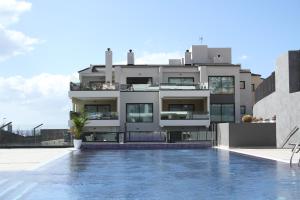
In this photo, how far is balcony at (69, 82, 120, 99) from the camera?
4356 cm

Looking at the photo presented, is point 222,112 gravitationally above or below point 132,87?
below

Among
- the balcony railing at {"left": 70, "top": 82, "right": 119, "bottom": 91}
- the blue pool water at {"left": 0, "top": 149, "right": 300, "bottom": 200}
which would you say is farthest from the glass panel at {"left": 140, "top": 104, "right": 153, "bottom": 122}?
the blue pool water at {"left": 0, "top": 149, "right": 300, "bottom": 200}

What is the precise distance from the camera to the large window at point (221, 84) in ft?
163

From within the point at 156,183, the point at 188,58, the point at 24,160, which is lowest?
the point at 24,160

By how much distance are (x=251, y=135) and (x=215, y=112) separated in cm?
1487

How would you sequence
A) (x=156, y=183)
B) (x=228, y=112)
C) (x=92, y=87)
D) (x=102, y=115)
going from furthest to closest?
(x=228, y=112) → (x=92, y=87) → (x=102, y=115) → (x=156, y=183)

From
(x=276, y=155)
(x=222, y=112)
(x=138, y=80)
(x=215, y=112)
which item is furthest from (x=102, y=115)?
(x=276, y=155)

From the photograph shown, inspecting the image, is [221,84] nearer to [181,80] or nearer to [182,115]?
[181,80]

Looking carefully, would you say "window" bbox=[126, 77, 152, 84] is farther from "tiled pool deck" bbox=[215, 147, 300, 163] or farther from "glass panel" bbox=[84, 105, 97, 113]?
"tiled pool deck" bbox=[215, 147, 300, 163]

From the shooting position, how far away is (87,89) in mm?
43656

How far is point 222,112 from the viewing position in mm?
49250

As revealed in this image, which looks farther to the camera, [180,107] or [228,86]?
[228,86]

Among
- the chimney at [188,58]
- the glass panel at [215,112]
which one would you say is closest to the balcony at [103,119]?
the glass panel at [215,112]

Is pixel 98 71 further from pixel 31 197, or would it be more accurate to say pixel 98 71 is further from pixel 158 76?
pixel 31 197
